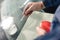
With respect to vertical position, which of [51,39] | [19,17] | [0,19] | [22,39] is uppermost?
A: [51,39]

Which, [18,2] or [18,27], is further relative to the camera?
[18,2]

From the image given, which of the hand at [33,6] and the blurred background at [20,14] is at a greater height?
the hand at [33,6]

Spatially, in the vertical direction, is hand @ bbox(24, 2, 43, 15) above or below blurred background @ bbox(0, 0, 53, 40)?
above

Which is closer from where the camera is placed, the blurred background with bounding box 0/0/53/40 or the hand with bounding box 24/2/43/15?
the blurred background with bounding box 0/0/53/40

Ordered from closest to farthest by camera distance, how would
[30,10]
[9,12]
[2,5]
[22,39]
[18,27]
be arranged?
[22,39] < [30,10] < [18,27] < [9,12] < [2,5]

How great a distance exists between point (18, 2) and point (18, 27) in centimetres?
28

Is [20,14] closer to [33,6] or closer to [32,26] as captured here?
[33,6]

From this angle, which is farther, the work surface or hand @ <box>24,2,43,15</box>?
hand @ <box>24,2,43,15</box>

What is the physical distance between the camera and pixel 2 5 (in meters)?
1.48

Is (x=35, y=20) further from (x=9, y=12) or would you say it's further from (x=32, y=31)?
(x=9, y=12)

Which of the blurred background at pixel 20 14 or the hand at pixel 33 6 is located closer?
the blurred background at pixel 20 14

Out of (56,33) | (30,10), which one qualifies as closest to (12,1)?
(30,10)

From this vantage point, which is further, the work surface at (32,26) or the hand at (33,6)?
the hand at (33,6)

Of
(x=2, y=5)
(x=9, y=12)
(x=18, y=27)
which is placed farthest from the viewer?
(x=2, y=5)
